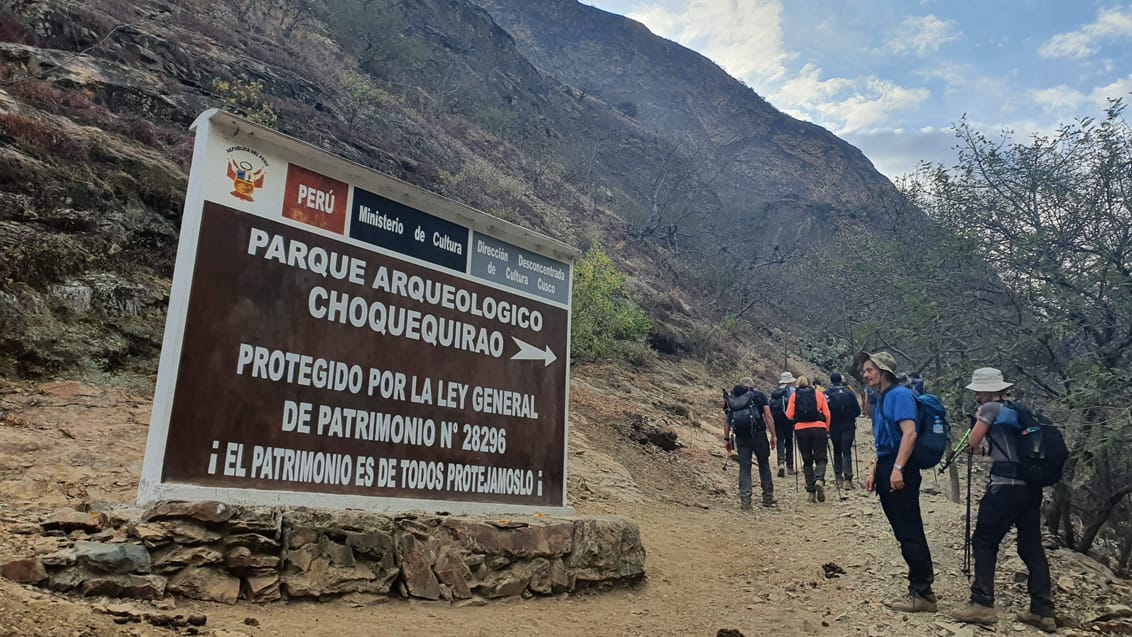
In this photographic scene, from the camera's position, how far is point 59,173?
879 centimetres

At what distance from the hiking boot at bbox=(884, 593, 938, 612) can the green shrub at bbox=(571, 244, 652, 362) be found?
1039cm

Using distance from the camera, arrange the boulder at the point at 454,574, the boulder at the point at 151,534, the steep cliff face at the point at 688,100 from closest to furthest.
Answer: the boulder at the point at 151,534, the boulder at the point at 454,574, the steep cliff face at the point at 688,100

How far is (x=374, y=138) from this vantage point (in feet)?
69.9

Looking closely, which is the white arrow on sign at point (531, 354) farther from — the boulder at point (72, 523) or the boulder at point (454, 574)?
the boulder at point (72, 523)

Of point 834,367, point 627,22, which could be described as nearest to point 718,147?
point 627,22

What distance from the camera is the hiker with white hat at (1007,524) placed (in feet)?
15.9

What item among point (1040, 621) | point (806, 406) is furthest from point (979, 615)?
point (806, 406)

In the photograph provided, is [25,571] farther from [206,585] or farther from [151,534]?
[206,585]

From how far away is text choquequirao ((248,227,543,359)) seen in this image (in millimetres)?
4488

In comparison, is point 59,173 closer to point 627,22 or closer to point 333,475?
point 333,475

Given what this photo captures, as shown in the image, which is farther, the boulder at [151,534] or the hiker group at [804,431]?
the hiker group at [804,431]

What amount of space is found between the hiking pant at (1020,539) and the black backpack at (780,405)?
6008 millimetres

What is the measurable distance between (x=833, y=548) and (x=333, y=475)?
5.11 metres

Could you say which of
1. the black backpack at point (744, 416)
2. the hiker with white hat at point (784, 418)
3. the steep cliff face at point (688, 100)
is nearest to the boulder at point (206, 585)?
the black backpack at point (744, 416)
